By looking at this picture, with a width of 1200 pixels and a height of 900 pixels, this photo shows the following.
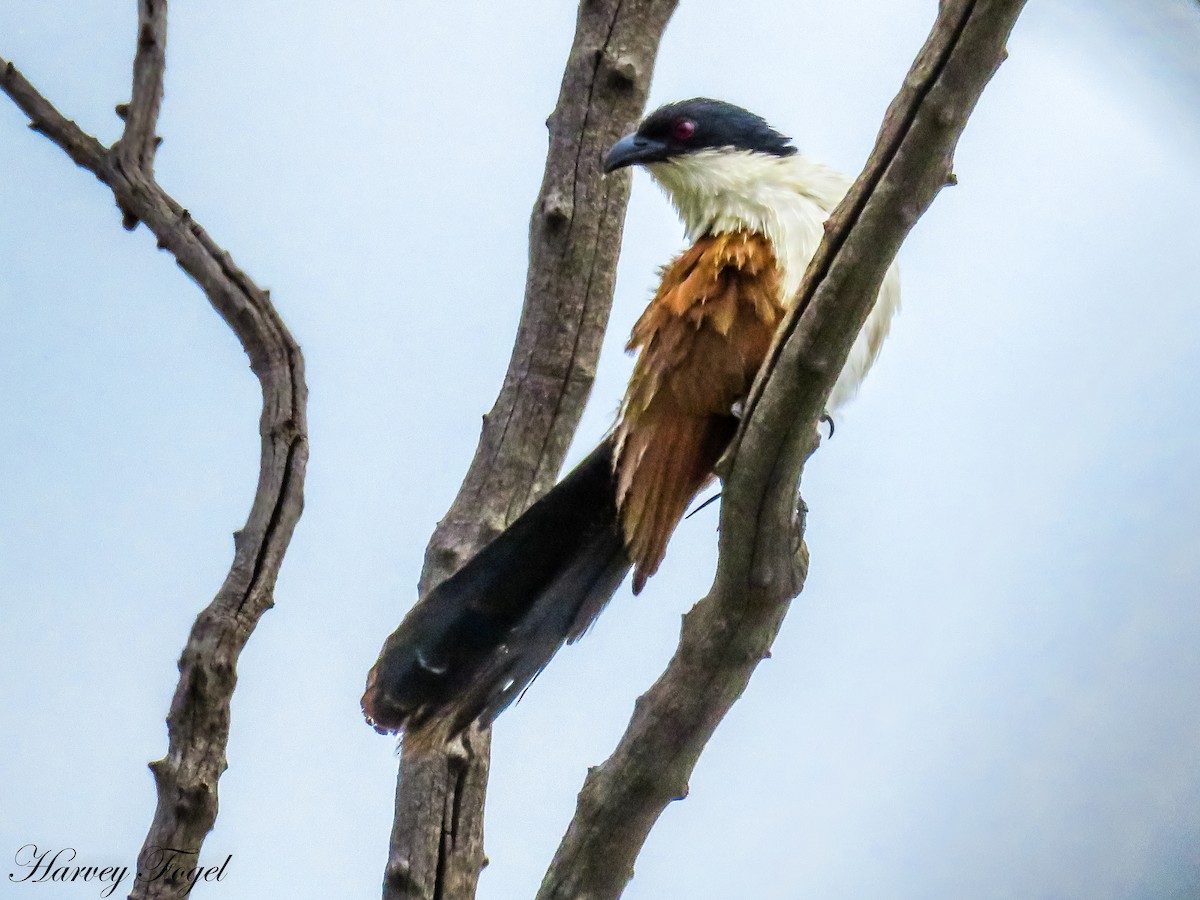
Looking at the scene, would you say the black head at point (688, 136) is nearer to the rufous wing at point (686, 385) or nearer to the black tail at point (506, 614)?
the rufous wing at point (686, 385)

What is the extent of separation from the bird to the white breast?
0.16 feet

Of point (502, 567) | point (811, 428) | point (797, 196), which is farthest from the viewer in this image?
point (797, 196)

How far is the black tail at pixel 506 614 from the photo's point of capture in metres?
1.55

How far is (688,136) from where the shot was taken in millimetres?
1976

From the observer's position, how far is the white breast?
173 cm

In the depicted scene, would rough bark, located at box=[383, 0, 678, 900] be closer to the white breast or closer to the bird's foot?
the white breast

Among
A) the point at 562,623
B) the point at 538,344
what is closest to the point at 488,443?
the point at 538,344

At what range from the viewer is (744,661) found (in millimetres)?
1431

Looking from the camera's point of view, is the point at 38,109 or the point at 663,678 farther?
the point at 38,109

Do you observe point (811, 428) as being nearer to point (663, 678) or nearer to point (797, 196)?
point (663, 678)

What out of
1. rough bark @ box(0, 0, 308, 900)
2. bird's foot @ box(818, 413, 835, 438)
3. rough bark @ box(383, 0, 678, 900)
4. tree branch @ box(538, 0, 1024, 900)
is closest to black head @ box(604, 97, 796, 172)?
rough bark @ box(383, 0, 678, 900)

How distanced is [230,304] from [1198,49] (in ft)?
7.05

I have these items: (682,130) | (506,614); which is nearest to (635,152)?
(682,130)

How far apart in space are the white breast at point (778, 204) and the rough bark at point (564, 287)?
0.20m
